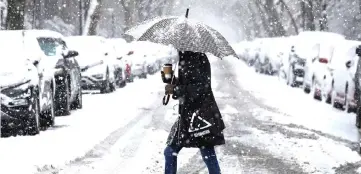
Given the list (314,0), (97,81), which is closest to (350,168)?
(97,81)

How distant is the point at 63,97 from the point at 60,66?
0.73m

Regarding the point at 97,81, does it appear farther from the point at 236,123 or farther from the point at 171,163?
the point at 171,163

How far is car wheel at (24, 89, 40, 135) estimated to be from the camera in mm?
10117

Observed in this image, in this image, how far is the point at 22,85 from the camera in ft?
32.4

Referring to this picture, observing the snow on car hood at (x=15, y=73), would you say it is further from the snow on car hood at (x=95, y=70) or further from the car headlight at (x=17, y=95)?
the snow on car hood at (x=95, y=70)

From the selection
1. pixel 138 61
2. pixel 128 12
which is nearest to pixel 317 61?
pixel 138 61

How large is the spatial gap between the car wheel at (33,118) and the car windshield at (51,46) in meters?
2.88

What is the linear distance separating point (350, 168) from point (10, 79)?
5039 millimetres

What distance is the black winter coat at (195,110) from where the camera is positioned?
220 inches

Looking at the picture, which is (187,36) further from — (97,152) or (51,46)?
(51,46)

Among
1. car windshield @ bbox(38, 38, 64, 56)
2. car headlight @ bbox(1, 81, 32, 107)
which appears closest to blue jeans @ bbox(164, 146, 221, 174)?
car headlight @ bbox(1, 81, 32, 107)

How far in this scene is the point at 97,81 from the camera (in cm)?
1922

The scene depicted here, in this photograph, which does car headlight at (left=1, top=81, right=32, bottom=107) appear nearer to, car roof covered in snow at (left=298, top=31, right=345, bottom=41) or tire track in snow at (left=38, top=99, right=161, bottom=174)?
tire track in snow at (left=38, top=99, right=161, bottom=174)

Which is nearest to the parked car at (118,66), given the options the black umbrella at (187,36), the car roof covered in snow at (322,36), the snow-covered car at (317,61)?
the snow-covered car at (317,61)
